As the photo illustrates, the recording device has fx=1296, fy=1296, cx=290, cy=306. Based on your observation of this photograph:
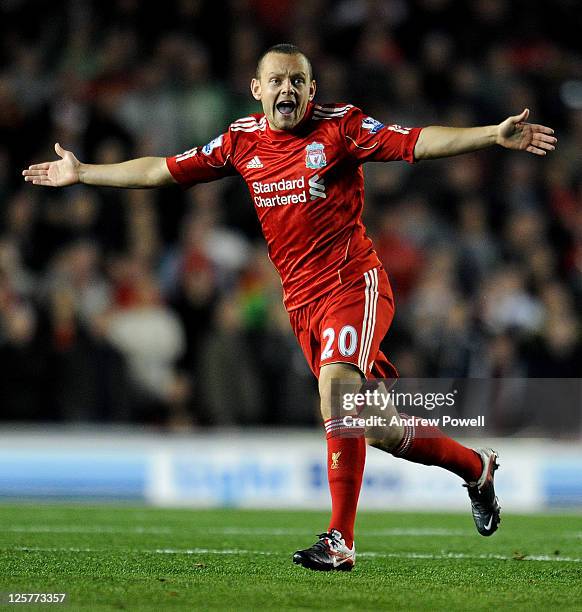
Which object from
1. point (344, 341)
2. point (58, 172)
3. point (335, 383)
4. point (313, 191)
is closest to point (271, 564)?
point (335, 383)

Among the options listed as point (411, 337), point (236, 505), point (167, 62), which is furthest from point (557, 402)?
point (167, 62)

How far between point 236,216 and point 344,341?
737 centimetres

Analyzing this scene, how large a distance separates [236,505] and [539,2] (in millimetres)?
7845

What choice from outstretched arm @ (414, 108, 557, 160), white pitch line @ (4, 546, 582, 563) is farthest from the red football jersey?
white pitch line @ (4, 546, 582, 563)

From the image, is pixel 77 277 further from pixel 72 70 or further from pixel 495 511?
pixel 495 511

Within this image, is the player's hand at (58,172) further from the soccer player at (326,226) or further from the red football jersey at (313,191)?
the red football jersey at (313,191)

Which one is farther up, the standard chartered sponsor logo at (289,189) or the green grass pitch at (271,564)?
the standard chartered sponsor logo at (289,189)

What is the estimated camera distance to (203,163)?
6.75 metres

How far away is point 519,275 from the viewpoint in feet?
42.0

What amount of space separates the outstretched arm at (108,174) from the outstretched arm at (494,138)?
1.57 metres

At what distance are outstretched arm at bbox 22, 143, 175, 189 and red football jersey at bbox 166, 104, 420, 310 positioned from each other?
18.0 inches

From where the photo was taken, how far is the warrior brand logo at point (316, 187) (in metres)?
6.36

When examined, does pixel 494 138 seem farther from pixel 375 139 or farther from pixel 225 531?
pixel 225 531

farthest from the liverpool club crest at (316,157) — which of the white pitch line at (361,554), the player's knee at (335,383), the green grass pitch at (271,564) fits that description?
the white pitch line at (361,554)
